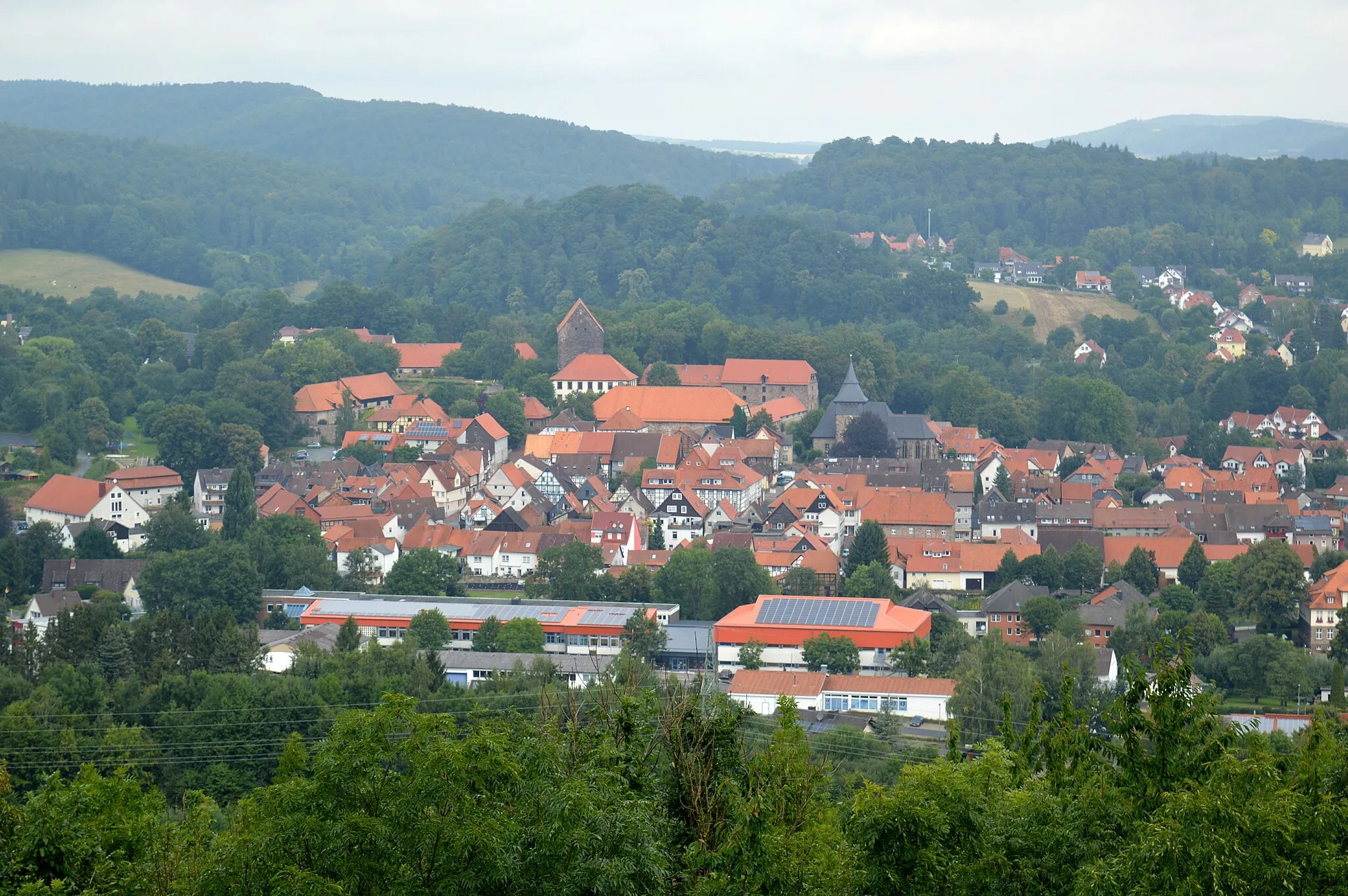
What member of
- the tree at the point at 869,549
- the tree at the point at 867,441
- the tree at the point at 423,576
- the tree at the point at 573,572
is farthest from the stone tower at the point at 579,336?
the tree at the point at 869,549

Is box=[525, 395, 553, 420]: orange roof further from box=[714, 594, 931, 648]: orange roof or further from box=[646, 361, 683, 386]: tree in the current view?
box=[714, 594, 931, 648]: orange roof

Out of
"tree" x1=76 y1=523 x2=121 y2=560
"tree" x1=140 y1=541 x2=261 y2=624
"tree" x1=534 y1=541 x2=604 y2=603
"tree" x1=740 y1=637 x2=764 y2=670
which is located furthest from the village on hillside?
"tree" x1=140 y1=541 x2=261 y2=624

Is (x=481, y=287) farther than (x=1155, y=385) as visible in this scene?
Yes

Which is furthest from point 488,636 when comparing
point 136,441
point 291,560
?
point 136,441

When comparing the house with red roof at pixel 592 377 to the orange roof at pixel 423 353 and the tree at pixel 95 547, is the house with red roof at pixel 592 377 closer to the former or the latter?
the orange roof at pixel 423 353

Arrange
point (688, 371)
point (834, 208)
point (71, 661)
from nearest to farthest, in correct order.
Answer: point (71, 661) → point (688, 371) → point (834, 208)

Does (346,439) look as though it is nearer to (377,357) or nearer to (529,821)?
(377,357)

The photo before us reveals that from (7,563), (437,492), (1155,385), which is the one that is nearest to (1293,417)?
(1155,385)
